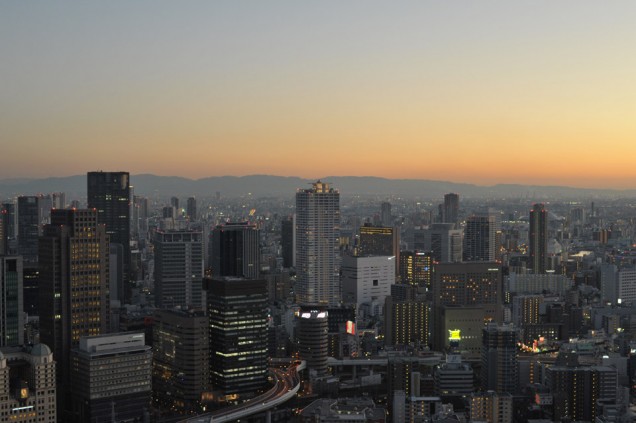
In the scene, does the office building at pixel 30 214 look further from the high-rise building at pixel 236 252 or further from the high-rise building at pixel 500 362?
the high-rise building at pixel 500 362

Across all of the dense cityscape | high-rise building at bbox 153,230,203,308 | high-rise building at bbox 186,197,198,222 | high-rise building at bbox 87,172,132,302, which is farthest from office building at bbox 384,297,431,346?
high-rise building at bbox 186,197,198,222

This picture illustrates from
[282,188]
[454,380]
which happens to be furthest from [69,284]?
[282,188]

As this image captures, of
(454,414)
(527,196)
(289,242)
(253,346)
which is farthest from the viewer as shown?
(527,196)

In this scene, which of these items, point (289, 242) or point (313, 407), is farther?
point (289, 242)

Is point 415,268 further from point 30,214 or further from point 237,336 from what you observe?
point 237,336

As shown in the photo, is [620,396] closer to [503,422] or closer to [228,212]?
[503,422]

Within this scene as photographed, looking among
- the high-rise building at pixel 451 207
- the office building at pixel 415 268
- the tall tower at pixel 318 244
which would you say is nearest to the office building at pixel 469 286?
the tall tower at pixel 318 244

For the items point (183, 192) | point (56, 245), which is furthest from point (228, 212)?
point (56, 245)
